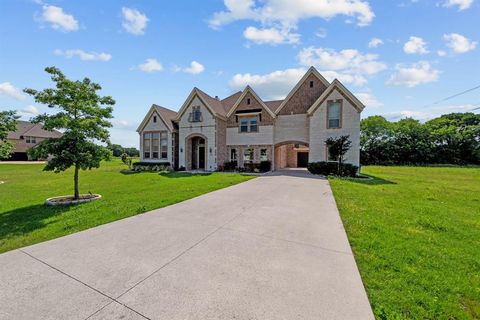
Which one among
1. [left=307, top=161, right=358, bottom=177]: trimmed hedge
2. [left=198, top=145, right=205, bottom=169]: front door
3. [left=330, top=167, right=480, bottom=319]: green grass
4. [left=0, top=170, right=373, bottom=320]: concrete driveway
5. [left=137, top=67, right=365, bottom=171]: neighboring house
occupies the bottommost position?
[left=330, top=167, right=480, bottom=319]: green grass

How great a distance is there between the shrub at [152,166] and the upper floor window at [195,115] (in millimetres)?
5822

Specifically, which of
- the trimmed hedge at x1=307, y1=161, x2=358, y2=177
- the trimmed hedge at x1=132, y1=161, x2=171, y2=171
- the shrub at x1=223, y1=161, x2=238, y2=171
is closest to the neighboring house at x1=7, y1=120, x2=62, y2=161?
the trimmed hedge at x1=132, y1=161, x2=171, y2=171

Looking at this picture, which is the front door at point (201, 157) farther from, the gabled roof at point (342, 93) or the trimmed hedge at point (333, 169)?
the gabled roof at point (342, 93)

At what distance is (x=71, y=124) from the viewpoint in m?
8.39

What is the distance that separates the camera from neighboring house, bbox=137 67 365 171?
19438mm

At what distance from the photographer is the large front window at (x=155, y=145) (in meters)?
25.1

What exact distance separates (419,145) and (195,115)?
4219cm

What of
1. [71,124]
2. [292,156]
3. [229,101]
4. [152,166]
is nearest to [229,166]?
[152,166]

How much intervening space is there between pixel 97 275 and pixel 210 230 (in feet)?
7.95

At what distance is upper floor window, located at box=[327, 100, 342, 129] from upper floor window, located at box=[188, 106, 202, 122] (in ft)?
42.6

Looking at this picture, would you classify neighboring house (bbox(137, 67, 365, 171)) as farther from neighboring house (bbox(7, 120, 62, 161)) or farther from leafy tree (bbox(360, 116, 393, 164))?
neighboring house (bbox(7, 120, 62, 161))

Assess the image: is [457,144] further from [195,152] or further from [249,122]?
[195,152]

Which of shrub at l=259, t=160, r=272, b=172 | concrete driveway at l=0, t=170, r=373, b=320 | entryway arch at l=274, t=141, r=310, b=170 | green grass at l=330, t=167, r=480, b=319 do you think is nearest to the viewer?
concrete driveway at l=0, t=170, r=373, b=320

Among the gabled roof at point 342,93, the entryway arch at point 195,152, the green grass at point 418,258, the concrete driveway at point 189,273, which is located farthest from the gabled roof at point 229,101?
the concrete driveway at point 189,273
